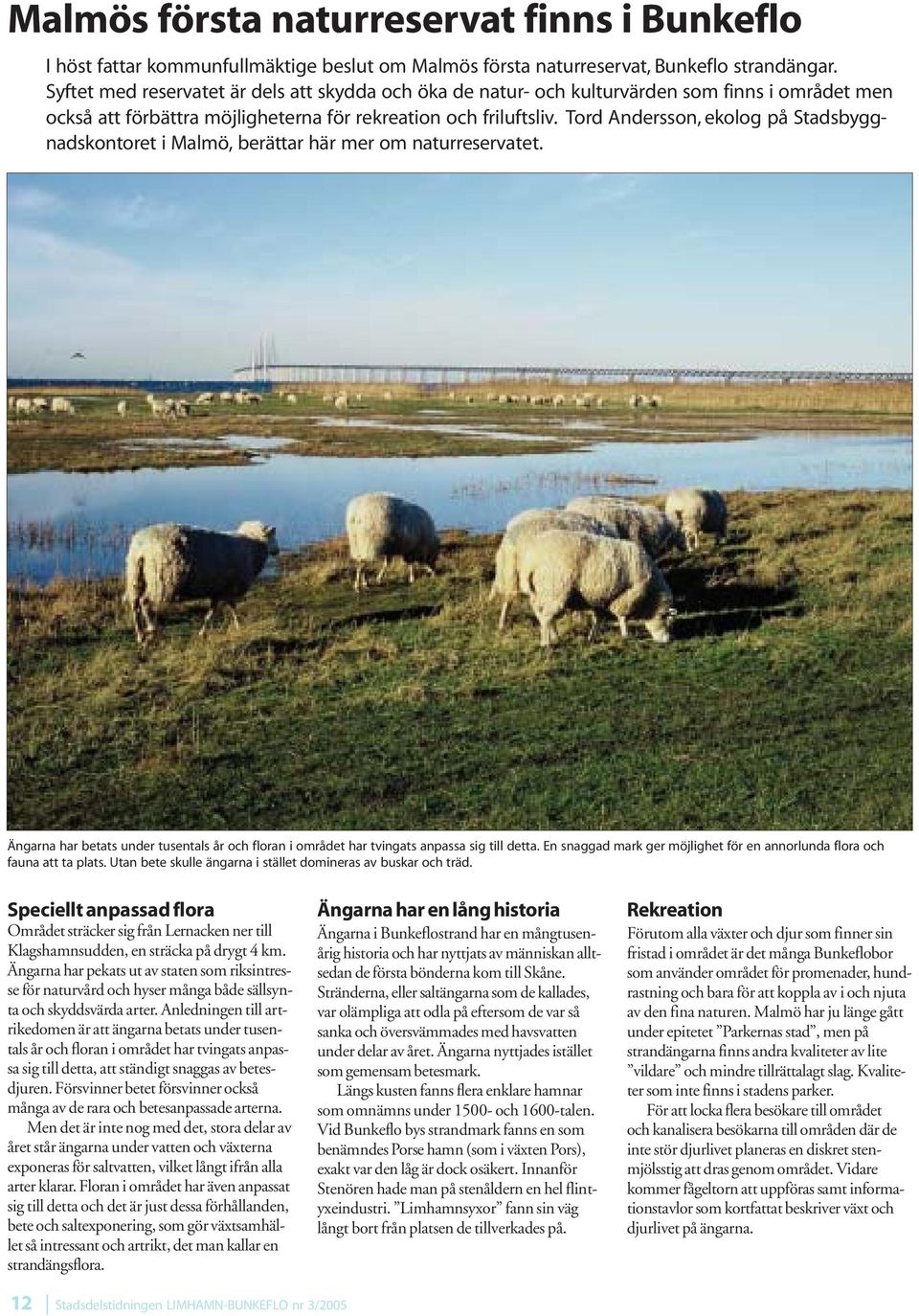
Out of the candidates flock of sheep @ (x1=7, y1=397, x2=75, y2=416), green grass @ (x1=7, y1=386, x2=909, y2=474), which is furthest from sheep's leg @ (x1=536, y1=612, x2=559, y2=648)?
flock of sheep @ (x1=7, y1=397, x2=75, y2=416)

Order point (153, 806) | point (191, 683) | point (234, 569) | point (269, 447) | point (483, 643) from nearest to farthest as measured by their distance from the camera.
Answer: point (153, 806) < point (191, 683) < point (483, 643) < point (234, 569) < point (269, 447)

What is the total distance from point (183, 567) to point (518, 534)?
4.00 metres

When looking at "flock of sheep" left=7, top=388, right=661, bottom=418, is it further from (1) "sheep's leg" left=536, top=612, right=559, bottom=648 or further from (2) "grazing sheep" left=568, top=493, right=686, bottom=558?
(1) "sheep's leg" left=536, top=612, right=559, bottom=648

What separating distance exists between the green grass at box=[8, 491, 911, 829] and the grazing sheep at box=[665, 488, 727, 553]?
328cm

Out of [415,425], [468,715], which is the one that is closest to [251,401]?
[415,425]

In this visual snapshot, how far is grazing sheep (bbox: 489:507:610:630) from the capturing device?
1116 centimetres

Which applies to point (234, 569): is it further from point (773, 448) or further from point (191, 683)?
point (773, 448)

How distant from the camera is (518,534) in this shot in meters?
11.2
